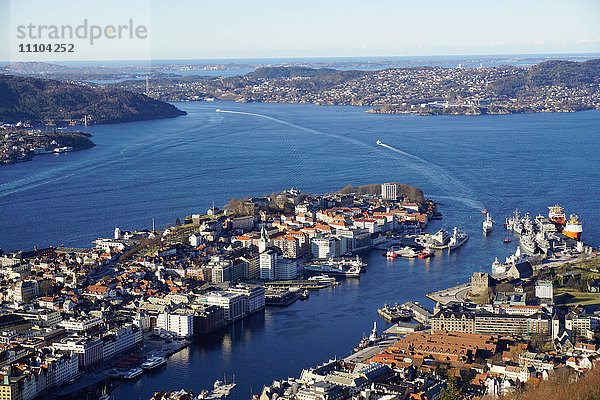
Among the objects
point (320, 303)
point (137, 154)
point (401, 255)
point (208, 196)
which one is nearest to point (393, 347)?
point (320, 303)

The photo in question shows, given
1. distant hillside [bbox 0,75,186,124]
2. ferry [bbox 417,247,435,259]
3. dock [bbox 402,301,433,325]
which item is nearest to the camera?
dock [bbox 402,301,433,325]

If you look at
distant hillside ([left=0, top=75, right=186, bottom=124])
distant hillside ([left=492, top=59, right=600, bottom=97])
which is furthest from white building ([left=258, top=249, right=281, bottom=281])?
distant hillside ([left=492, top=59, right=600, bottom=97])

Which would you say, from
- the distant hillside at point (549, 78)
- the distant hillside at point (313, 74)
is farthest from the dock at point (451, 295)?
the distant hillside at point (313, 74)

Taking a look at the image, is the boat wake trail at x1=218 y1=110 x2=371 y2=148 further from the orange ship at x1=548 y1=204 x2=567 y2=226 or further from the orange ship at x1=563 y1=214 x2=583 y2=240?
the orange ship at x1=563 y1=214 x2=583 y2=240

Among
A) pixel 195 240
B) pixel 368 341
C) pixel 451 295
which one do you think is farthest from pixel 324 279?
pixel 368 341

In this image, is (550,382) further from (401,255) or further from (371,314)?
(401,255)

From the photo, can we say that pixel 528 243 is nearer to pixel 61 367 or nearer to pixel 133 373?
pixel 133 373

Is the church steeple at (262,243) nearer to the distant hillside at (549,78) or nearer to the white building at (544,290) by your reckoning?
the white building at (544,290)
